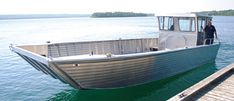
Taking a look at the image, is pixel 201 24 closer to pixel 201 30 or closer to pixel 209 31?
pixel 201 30

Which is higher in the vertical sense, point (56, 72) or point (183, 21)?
point (183, 21)

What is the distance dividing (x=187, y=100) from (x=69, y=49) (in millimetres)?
5678

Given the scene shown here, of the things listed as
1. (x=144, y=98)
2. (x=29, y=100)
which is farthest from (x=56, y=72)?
(x=144, y=98)

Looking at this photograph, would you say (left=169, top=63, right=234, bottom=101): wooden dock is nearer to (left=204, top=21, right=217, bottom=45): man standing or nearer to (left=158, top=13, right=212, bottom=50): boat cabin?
(left=158, top=13, right=212, bottom=50): boat cabin

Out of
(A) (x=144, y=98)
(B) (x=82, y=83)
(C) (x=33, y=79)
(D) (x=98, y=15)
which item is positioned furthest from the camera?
(D) (x=98, y=15)

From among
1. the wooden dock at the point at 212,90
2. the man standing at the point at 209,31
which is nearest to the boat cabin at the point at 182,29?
the man standing at the point at 209,31

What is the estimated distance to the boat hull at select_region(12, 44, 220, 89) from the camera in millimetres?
8695

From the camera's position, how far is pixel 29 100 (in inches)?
416

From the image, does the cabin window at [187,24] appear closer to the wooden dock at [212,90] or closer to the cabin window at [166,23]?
the cabin window at [166,23]

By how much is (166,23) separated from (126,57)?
5598 mm

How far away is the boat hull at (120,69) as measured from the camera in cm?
870

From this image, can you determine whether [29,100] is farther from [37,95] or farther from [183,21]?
[183,21]

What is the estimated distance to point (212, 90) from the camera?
307 inches

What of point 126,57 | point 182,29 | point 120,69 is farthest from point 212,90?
point 182,29
